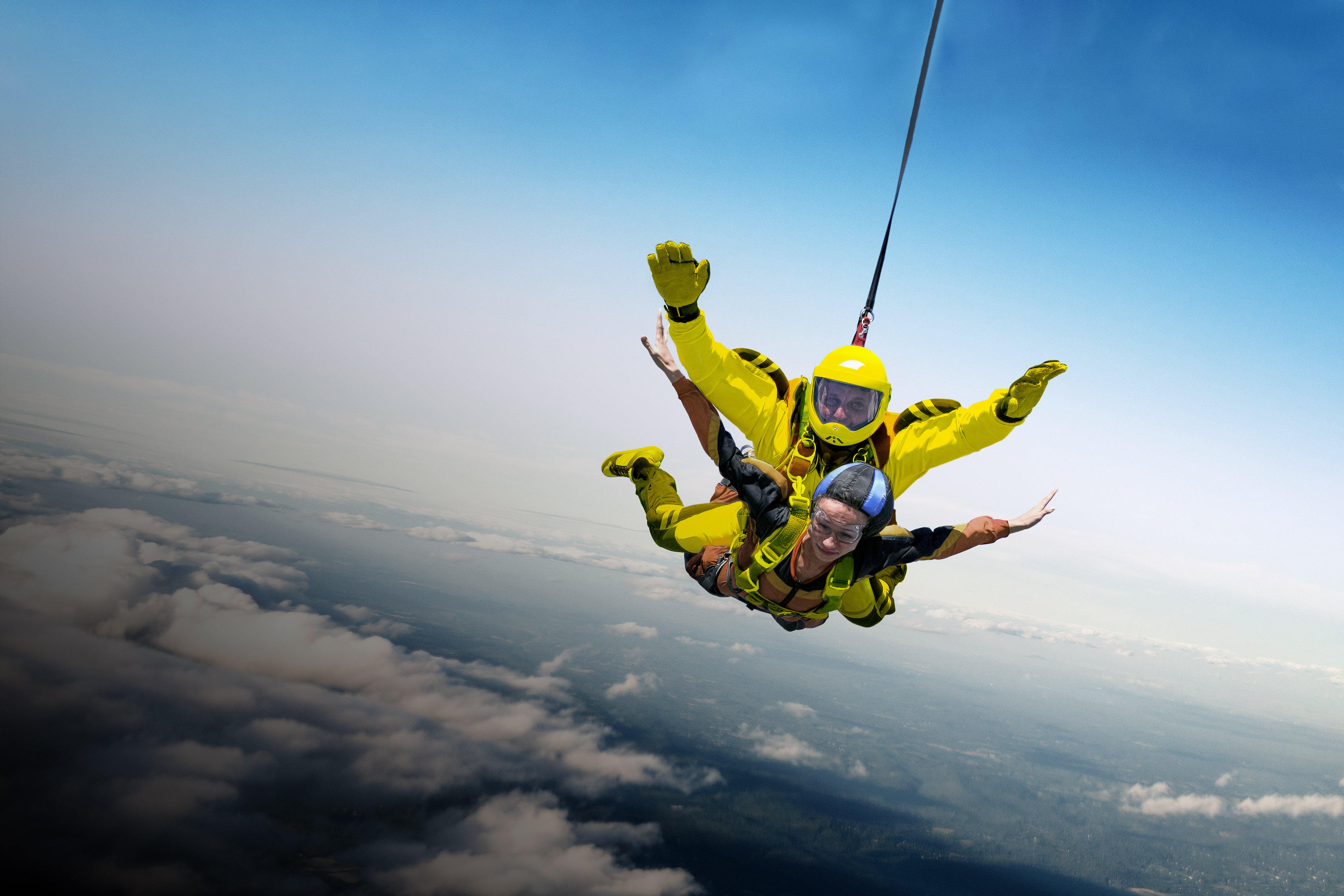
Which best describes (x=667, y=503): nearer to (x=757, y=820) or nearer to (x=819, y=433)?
(x=819, y=433)

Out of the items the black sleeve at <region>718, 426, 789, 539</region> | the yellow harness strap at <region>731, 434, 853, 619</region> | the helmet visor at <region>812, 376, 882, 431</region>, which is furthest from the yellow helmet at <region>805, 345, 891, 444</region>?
the black sleeve at <region>718, 426, 789, 539</region>

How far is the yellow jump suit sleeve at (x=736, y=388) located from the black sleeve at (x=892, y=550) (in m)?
0.93

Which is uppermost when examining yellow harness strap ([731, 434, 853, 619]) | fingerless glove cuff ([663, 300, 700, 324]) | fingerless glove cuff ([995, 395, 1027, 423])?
fingerless glove cuff ([663, 300, 700, 324])

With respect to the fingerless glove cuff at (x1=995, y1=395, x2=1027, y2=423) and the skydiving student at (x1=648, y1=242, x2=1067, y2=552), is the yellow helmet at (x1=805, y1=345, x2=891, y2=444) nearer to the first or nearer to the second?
the skydiving student at (x1=648, y1=242, x2=1067, y2=552)

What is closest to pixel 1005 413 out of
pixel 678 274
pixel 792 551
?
pixel 792 551

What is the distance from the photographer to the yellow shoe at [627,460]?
515 cm

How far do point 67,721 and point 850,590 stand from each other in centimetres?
27503

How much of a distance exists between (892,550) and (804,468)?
835mm

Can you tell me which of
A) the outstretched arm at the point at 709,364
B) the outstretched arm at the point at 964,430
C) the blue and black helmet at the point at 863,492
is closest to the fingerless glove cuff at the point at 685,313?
the outstretched arm at the point at 709,364

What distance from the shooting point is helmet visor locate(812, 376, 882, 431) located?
4.59 metres

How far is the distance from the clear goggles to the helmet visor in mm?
714

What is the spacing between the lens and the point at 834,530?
4.32 m

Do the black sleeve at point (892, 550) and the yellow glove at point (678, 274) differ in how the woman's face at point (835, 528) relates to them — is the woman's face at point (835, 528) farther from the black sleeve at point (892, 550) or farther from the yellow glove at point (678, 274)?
the yellow glove at point (678, 274)

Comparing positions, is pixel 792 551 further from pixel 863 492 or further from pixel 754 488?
Result: pixel 863 492
